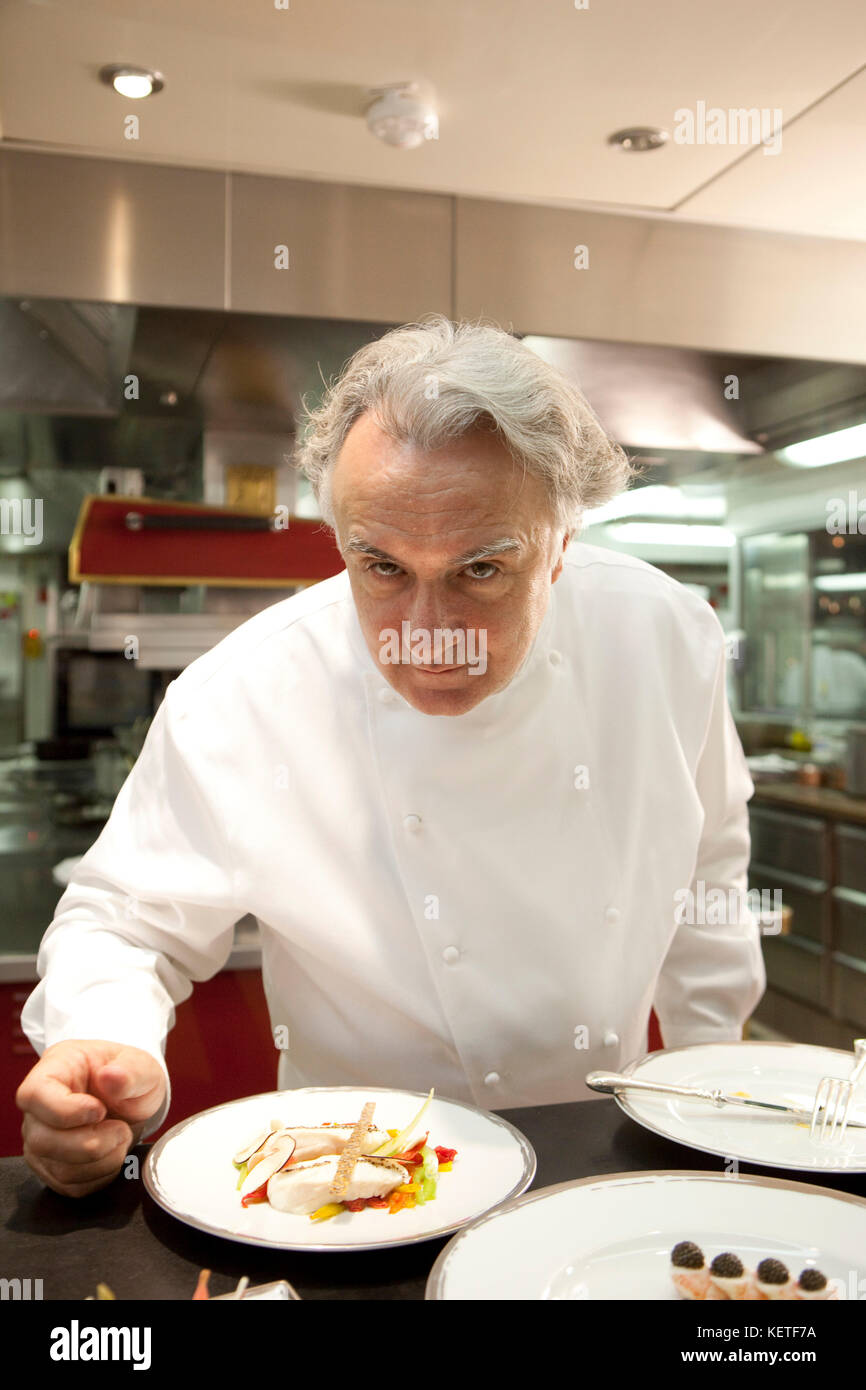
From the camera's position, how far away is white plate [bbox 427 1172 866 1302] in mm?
672

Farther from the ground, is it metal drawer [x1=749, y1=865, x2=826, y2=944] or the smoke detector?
the smoke detector

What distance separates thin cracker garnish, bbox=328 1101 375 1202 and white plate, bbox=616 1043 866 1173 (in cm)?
23

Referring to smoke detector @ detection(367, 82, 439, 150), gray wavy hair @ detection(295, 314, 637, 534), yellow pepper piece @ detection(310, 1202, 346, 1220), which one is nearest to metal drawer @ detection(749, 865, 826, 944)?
smoke detector @ detection(367, 82, 439, 150)

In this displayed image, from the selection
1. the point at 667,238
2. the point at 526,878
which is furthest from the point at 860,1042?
A: the point at 667,238

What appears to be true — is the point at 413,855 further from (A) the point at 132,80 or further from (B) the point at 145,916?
(A) the point at 132,80

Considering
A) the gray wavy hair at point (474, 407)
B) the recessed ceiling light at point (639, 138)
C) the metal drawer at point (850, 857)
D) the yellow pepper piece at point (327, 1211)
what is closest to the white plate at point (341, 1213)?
the yellow pepper piece at point (327, 1211)

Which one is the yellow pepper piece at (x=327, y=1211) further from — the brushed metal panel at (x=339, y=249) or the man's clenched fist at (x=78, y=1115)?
the brushed metal panel at (x=339, y=249)

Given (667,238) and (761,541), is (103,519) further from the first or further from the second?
(761,541)

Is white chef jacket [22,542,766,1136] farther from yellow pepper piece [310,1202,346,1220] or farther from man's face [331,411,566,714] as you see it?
yellow pepper piece [310,1202,346,1220]

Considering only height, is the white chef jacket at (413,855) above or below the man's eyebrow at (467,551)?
below

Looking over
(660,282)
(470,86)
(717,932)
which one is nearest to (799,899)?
(660,282)

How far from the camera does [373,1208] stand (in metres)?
0.78

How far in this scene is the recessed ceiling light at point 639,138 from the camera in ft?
7.22

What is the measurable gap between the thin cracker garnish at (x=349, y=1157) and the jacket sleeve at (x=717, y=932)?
617 millimetres
